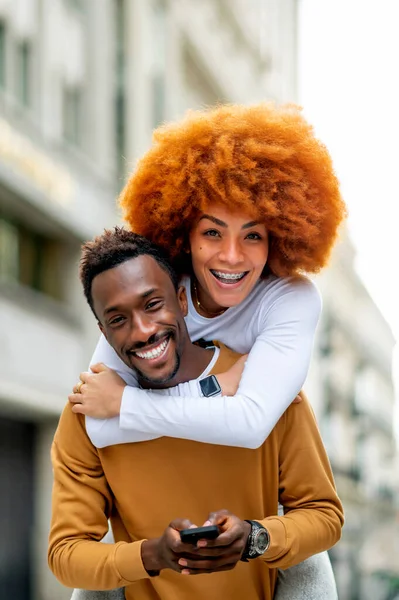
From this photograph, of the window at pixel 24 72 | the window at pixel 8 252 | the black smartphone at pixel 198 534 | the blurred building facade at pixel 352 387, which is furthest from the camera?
the blurred building facade at pixel 352 387

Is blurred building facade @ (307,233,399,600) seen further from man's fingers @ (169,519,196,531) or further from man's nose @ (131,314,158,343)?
man's fingers @ (169,519,196,531)

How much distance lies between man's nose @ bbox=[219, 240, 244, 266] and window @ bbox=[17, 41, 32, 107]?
13628mm

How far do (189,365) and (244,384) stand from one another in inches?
9.3

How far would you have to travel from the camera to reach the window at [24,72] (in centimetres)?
1617

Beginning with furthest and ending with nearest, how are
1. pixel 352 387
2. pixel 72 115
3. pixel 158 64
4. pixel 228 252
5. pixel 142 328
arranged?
pixel 352 387
pixel 158 64
pixel 72 115
pixel 228 252
pixel 142 328

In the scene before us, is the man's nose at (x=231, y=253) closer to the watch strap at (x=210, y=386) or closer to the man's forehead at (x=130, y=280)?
the man's forehead at (x=130, y=280)

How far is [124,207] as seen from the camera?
334cm

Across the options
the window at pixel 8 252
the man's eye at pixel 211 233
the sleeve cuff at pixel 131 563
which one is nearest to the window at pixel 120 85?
the window at pixel 8 252

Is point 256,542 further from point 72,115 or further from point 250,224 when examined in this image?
point 72,115

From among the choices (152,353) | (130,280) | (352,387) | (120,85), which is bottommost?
(352,387)

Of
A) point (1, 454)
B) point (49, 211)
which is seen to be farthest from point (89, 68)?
point (1, 454)

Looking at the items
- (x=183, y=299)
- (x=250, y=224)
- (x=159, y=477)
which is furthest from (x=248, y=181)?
(x=159, y=477)

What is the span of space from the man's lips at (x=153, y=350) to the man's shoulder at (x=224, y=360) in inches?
10.1

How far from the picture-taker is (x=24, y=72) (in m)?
16.5
